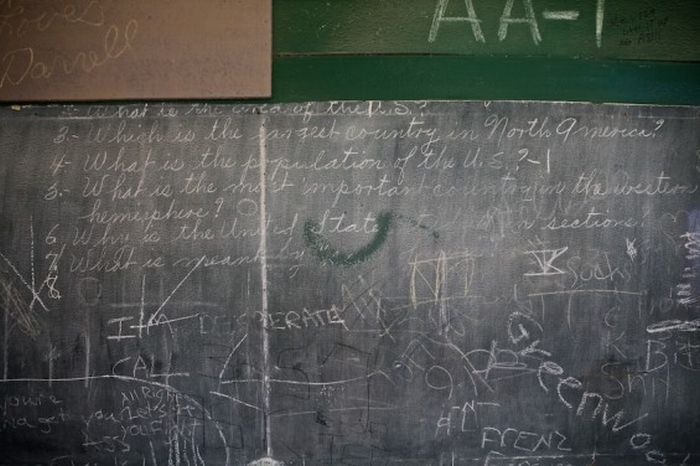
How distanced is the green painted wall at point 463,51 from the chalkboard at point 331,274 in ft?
0.40

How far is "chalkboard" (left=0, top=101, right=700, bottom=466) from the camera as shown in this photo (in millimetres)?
3744

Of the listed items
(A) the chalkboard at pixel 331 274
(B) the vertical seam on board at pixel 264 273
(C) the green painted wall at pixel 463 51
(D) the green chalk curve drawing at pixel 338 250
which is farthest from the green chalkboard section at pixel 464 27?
(D) the green chalk curve drawing at pixel 338 250

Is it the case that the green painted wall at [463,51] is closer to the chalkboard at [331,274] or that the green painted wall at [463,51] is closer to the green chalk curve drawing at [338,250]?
the chalkboard at [331,274]

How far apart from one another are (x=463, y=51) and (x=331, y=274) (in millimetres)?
1608

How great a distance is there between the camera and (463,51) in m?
3.79

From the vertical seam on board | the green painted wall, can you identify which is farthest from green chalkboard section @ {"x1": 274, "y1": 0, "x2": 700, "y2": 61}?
the vertical seam on board

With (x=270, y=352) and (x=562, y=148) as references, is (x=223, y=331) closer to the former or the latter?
(x=270, y=352)

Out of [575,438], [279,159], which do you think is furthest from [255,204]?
[575,438]

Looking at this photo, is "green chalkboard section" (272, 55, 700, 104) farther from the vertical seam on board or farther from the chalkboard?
the vertical seam on board

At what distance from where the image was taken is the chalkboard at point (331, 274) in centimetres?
374

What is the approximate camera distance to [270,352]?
377cm

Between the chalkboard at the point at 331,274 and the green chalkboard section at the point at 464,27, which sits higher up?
the green chalkboard section at the point at 464,27

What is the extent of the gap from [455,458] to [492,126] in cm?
208

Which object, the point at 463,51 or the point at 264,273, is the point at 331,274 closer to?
the point at 264,273
